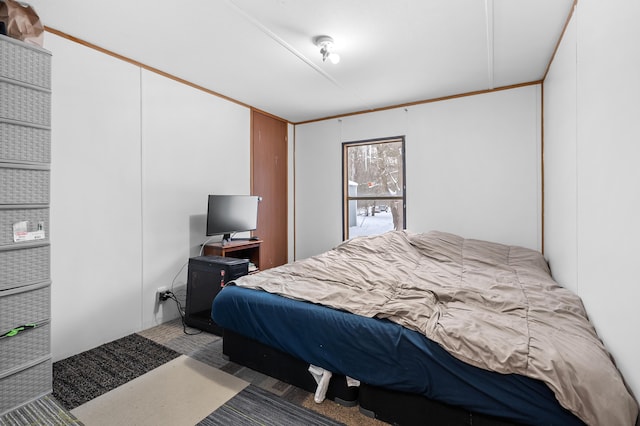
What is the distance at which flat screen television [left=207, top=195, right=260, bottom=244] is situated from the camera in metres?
3.25

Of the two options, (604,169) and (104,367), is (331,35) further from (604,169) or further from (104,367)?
(104,367)

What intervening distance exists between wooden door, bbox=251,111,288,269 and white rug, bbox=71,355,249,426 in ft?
6.96

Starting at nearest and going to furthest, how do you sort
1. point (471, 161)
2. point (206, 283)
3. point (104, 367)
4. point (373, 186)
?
point (104, 367), point (206, 283), point (471, 161), point (373, 186)

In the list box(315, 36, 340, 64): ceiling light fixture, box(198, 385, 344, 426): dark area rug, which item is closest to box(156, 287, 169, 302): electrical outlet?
box(198, 385, 344, 426): dark area rug

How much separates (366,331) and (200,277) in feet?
6.22

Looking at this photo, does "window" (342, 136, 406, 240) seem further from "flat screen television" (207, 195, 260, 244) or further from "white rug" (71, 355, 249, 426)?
"white rug" (71, 355, 249, 426)

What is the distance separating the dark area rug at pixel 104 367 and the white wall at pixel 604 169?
276 cm

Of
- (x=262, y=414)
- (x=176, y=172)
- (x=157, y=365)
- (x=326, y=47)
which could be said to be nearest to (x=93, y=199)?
(x=176, y=172)

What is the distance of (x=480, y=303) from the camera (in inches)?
73.5

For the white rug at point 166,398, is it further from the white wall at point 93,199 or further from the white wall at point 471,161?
the white wall at point 471,161

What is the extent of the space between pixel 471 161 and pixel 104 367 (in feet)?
13.4

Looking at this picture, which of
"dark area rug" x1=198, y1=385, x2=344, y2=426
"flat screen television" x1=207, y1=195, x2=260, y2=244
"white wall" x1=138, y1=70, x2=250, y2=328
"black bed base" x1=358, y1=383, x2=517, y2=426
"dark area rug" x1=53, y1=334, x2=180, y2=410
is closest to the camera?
"black bed base" x1=358, y1=383, x2=517, y2=426

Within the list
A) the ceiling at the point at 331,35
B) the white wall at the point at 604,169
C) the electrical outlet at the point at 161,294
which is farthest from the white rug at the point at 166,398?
the ceiling at the point at 331,35

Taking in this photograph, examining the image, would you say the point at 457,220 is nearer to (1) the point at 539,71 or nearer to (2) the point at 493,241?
(2) the point at 493,241
